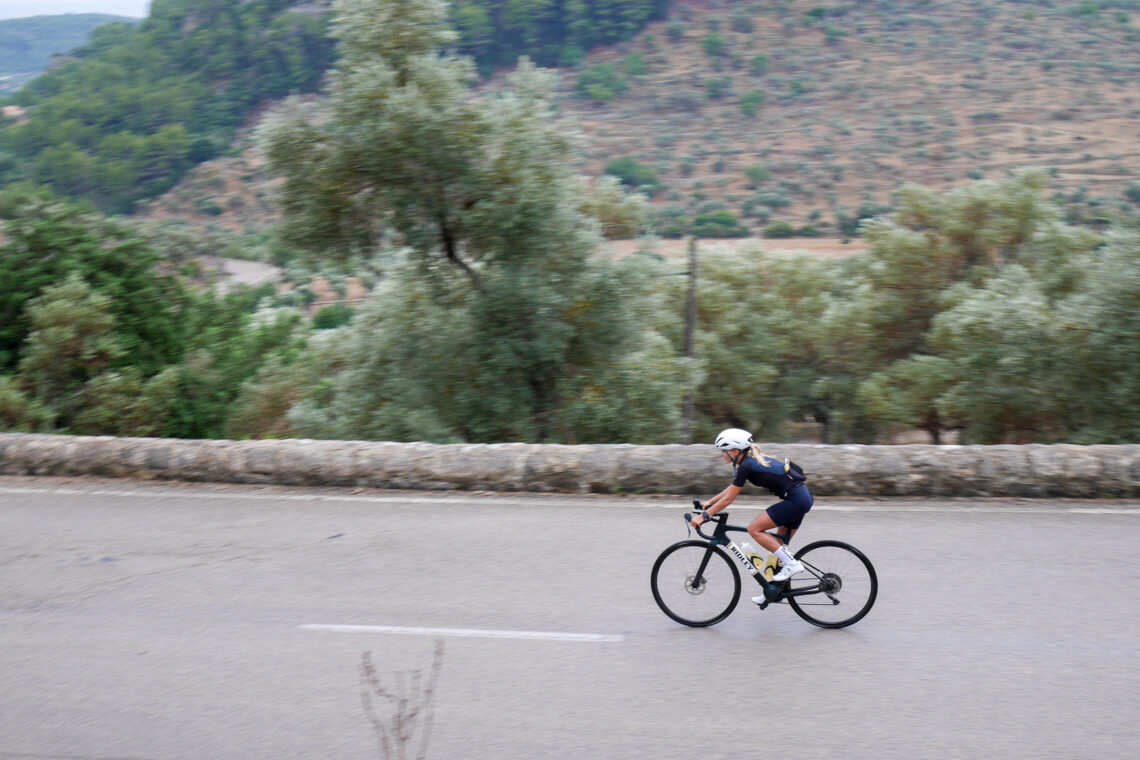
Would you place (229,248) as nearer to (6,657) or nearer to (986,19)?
(6,657)

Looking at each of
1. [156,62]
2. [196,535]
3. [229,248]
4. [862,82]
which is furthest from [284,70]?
[196,535]

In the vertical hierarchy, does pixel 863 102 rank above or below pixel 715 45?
below

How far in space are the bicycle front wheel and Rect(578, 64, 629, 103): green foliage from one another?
6597 centimetres

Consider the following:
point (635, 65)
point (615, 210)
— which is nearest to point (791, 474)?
point (615, 210)

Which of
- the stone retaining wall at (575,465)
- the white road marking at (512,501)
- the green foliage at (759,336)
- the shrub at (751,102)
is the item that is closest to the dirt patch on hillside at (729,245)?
the green foliage at (759,336)

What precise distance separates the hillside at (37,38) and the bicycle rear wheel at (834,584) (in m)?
157

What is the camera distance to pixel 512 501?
8.87 metres

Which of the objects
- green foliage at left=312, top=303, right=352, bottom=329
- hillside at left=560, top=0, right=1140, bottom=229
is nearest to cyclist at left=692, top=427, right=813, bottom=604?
green foliage at left=312, top=303, right=352, bottom=329

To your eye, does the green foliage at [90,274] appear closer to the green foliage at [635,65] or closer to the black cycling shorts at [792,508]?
the black cycling shorts at [792,508]

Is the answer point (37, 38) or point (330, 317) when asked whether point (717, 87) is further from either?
point (37, 38)

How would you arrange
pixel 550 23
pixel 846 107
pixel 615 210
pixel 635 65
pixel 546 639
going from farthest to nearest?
pixel 635 65
pixel 550 23
pixel 846 107
pixel 615 210
pixel 546 639

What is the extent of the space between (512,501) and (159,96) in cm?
8372

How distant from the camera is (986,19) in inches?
2835

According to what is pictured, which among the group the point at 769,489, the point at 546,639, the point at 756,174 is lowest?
the point at 756,174
